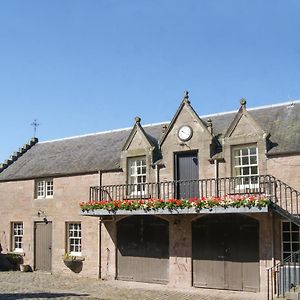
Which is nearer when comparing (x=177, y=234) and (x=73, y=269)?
(x=177, y=234)

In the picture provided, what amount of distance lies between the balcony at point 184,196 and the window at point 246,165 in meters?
0.04

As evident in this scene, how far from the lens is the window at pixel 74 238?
23594 millimetres

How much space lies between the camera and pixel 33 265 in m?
25.2

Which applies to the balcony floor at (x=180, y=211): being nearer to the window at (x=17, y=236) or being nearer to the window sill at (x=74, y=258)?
the window sill at (x=74, y=258)

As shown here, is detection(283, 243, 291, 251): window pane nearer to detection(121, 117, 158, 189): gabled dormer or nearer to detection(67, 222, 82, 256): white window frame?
detection(121, 117, 158, 189): gabled dormer

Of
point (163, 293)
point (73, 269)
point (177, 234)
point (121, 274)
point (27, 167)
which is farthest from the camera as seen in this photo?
point (27, 167)

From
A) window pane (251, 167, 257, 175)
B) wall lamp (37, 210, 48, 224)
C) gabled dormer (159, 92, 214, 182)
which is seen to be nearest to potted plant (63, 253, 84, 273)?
wall lamp (37, 210, 48, 224)

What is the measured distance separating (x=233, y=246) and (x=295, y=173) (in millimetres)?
3852

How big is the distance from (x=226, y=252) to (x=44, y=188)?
11.5 meters

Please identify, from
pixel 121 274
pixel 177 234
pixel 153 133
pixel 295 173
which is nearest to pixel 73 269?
pixel 121 274

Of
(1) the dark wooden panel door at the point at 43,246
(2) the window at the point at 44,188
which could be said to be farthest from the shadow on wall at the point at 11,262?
(2) the window at the point at 44,188

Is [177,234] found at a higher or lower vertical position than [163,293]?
higher

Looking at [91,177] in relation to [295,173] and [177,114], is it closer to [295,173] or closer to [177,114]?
[177,114]

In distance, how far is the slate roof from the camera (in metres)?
19.1
